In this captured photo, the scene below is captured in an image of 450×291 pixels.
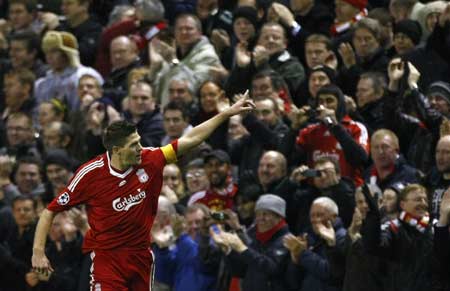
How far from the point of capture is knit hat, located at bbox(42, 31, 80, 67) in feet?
63.9

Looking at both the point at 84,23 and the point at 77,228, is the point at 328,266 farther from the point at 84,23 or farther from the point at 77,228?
the point at 84,23

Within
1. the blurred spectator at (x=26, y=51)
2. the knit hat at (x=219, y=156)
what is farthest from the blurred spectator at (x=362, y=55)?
the blurred spectator at (x=26, y=51)

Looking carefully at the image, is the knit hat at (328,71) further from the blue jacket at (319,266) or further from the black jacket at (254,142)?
the blue jacket at (319,266)

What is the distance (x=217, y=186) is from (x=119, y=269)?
337 centimetres

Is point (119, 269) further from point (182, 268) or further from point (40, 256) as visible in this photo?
point (182, 268)

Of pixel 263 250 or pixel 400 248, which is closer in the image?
pixel 400 248

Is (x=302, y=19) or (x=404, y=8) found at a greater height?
(x=404, y=8)

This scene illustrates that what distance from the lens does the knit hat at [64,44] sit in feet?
63.9

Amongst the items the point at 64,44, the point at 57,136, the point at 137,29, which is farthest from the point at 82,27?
the point at 57,136

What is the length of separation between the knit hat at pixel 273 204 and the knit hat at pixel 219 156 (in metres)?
1.32

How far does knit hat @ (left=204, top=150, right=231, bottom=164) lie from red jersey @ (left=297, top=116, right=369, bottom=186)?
82 cm

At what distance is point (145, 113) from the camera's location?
708 inches

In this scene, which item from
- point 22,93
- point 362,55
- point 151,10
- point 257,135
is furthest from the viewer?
point 22,93

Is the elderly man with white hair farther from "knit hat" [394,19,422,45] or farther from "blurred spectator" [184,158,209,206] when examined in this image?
"knit hat" [394,19,422,45]
